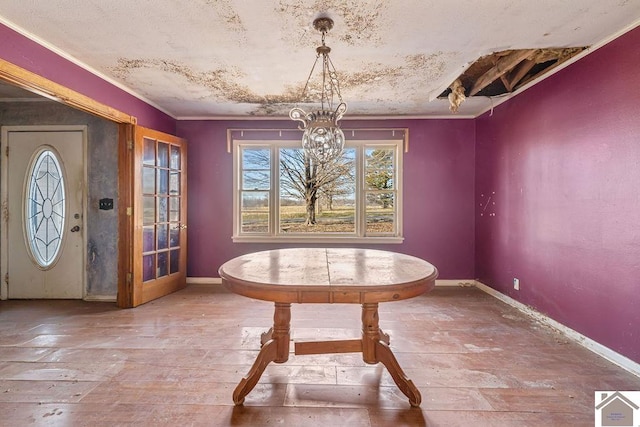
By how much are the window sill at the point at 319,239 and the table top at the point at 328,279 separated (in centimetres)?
214

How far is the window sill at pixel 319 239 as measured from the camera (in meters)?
4.33

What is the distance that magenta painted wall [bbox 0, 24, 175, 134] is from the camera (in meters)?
2.15

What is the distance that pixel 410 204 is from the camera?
14.4ft

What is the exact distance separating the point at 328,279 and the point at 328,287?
12cm

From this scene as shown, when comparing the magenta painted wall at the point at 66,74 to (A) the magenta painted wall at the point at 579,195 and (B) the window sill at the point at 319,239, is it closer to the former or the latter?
(B) the window sill at the point at 319,239

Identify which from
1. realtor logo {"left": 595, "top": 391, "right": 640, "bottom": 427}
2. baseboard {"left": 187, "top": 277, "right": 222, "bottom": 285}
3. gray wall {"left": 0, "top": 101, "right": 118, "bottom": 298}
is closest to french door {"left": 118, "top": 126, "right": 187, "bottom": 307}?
baseboard {"left": 187, "top": 277, "right": 222, "bottom": 285}

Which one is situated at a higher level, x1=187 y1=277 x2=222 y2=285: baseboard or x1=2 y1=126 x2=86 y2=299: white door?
x1=2 y1=126 x2=86 y2=299: white door

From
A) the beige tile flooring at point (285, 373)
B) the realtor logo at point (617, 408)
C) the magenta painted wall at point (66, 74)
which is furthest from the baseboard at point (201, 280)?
the realtor logo at point (617, 408)

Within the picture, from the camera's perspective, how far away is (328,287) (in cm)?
151

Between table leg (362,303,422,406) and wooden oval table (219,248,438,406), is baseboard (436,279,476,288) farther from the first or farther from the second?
table leg (362,303,422,406)

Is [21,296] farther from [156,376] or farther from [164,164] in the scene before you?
[156,376]

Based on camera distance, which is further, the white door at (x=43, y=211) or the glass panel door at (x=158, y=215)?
the white door at (x=43, y=211)

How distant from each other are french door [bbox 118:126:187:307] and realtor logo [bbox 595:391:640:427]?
4.00 m

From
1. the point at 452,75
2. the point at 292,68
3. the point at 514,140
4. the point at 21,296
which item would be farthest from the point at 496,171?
the point at 21,296
